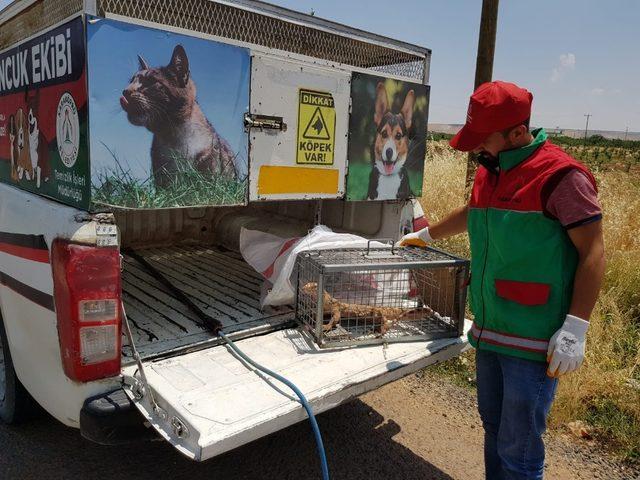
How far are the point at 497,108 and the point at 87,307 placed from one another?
1930 mm

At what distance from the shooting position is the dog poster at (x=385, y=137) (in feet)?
10.8

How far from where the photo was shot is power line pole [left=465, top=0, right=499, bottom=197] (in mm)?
7184

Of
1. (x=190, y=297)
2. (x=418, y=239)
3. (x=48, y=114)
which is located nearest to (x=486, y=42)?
(x=418, y=239)

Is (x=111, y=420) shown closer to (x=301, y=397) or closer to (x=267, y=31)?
(x=301, y=397)

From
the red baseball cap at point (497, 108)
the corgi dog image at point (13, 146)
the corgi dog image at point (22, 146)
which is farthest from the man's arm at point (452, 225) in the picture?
the corgi dog image at point (13, 146)

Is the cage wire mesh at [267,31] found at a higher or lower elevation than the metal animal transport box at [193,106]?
higher

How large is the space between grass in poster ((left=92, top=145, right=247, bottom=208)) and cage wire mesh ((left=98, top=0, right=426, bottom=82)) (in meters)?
0.71

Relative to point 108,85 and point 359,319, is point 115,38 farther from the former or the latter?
point 359,319

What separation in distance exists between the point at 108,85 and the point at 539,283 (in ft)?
6.58

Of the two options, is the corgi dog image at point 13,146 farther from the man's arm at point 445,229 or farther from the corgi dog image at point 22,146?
the man's arm at point 445,229

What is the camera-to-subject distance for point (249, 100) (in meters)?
2.74

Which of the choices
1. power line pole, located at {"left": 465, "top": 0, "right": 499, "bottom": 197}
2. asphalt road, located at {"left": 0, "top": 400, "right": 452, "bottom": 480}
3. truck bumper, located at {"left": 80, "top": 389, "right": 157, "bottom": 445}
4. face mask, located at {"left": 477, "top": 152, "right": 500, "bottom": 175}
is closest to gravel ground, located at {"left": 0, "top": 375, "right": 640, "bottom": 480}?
asphalt road, located at {"left": 0, "top": 400, "right": 452, "bottom": 480}

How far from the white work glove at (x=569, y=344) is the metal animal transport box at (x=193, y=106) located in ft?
5.34

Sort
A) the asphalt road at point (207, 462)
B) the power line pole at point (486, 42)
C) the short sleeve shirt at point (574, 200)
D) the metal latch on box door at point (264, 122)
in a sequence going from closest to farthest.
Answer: the short sleeve shirt at point (574, 200)
the metal latch on box door at point (264, 122)
the asphalt road at point (207, 462)
the power line pole at point (486, 42)
